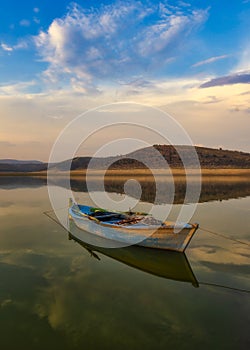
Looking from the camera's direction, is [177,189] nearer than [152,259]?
No

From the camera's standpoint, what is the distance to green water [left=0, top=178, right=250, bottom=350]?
25.1 ft

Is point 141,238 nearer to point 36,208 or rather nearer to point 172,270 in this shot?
point 172,270

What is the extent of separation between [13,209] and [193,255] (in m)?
18.5

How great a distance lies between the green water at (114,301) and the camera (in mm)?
7656

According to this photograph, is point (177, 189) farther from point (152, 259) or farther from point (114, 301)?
point (114, 301)

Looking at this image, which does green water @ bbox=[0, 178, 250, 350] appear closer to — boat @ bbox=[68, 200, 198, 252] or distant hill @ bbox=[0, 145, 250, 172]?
boat @ bbox=[68, 200, 198, 252]

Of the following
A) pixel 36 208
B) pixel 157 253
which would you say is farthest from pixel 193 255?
pixel 36 208


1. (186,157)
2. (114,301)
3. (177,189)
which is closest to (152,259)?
(114,301)

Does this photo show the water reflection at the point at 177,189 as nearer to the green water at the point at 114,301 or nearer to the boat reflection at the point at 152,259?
the boat reflection at the point at 152,259

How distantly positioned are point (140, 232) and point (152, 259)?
5.11 ft

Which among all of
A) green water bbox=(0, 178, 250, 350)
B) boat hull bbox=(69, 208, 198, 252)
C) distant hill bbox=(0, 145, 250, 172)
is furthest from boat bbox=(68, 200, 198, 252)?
distant hill bbox=(0, 145, 250, 172)

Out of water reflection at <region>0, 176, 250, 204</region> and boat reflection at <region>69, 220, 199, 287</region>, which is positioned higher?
water reflection at <region>0, 176, 250, 204</region>

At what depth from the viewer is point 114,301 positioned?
9.71m

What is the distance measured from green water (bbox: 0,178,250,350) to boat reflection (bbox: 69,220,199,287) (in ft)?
1.24
